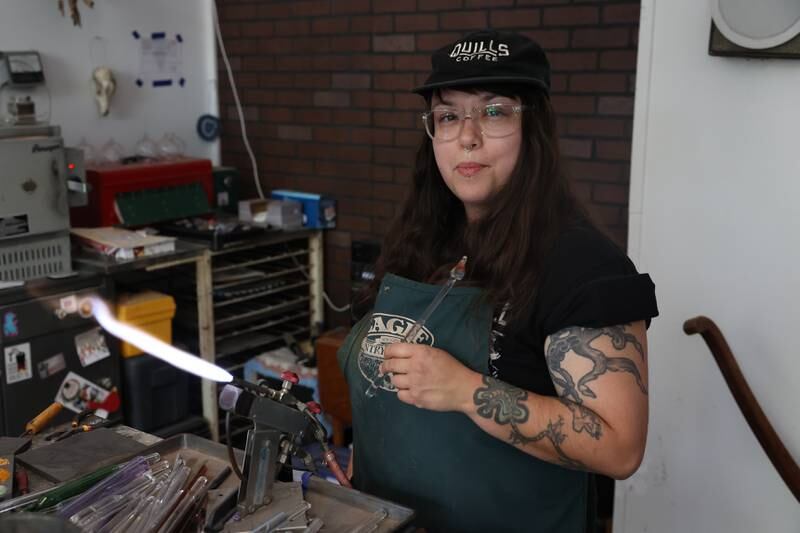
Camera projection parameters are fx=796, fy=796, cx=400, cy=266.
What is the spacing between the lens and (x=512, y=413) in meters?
1.29

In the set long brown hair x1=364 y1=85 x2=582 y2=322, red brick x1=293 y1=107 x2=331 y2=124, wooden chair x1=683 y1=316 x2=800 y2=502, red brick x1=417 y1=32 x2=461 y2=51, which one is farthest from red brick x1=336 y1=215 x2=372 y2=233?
long brown hair x1=364 y1=85 x2=582 y2=322

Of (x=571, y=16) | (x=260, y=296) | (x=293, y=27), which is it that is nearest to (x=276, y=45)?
(x=293, y=27)

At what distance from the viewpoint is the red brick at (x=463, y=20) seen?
3209mm

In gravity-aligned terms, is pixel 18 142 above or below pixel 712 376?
above

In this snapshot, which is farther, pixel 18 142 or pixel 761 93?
pixel 18 142

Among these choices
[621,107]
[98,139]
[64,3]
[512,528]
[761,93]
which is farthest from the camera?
[98,139]

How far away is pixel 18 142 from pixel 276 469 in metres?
1.82

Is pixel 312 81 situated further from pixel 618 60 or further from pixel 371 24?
pixel 618 60

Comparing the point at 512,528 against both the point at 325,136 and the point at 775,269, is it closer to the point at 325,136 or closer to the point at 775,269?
the point at 775,269

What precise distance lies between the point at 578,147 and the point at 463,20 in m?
0.73

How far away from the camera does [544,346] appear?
52.9 inches

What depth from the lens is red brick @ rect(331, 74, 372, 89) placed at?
141 inches

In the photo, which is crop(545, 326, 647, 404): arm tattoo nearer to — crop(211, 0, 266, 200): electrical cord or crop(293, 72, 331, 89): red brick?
crop(293, 72, 331, 89): red brick

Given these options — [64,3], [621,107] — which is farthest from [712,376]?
[64,3]
